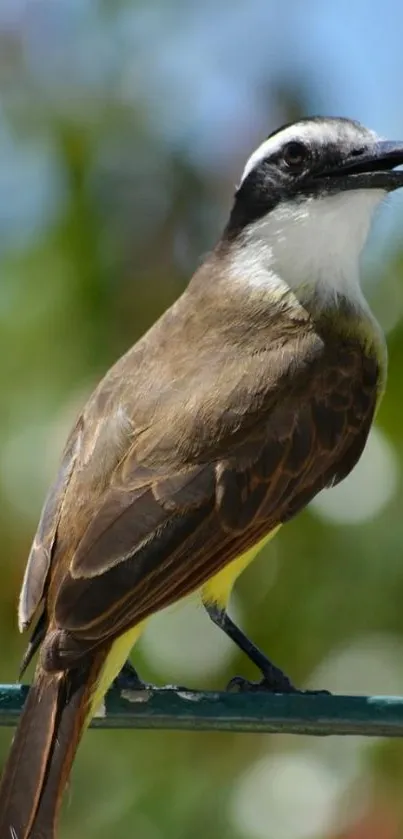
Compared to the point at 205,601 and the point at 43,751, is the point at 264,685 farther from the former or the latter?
the point at 43,751

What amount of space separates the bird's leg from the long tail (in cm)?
83

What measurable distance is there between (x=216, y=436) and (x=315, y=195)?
0.92m

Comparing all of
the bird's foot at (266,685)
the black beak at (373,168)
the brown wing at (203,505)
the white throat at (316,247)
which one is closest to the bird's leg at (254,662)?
the bird's foot at (266,685)

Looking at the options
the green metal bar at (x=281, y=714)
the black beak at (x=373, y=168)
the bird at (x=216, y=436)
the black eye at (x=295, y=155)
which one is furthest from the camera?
the black eye at (x=295, y=155)

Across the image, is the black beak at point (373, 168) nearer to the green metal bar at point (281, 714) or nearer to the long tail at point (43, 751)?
the long tail at point (43, 751)

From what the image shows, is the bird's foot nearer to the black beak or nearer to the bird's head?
the bird's head

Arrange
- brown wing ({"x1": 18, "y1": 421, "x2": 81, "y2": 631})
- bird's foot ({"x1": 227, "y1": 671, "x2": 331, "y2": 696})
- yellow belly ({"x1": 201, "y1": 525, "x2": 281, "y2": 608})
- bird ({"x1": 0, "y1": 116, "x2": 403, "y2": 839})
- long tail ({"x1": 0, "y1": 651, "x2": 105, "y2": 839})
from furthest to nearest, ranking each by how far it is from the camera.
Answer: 1. bird's foot ({"x1": 227, "y1": 671, "x2": 331, "y2": 696})
2. yellow belly ({"x1": 201, "y1": 525, "x2": 281, "y2": 608})
3. brown wing ({"x1": 18, "y1": 421, "x2": 81, "y2": 631})
4. bird ({"x1": 0, "y1": 116, "x2": 403, "y2": 839})
5. long tail ({"x1": 0, "y1": 651, "x2": 105, "y2": 839})

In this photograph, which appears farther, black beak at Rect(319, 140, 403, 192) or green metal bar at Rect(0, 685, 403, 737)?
black beak at Rect(319, 140, 403, 192)

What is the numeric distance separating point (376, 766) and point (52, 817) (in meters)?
1.25

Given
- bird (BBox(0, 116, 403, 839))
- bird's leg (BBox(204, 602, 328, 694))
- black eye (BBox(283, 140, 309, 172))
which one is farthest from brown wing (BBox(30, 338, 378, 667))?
black eye (BBox(283, 140, 309, 172))

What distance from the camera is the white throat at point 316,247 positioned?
17.1 feet

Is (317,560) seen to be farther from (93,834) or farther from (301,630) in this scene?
(93,834)

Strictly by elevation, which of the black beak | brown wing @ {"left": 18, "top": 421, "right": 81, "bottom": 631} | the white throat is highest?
the black beak

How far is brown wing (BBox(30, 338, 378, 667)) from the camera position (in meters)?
4.21
